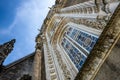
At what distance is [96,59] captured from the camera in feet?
16.3

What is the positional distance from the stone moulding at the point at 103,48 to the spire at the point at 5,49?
10046mm

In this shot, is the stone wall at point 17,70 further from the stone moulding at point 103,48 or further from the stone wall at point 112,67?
the stone wall at point 112,67

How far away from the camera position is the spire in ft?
46.9

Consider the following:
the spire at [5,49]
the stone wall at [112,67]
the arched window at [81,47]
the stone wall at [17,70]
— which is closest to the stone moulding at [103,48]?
the stone wall at [112,67]

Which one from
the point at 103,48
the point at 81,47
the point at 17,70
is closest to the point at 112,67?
the point at 103,48

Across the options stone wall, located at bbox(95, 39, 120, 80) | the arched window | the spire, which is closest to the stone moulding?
stone wall, located at bbox(95, 39, 120, 80)

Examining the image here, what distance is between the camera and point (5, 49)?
15039 millimetres

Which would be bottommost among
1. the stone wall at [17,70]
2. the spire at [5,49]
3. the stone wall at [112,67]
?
the stone wall at [17,70]

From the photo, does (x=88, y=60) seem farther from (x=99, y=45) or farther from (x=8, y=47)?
(x=8, y=47)

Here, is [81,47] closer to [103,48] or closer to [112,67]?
[103,48]

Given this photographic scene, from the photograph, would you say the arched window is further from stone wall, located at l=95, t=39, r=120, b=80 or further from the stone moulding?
stone wall, located at l=95, t=39, r=120, b=80

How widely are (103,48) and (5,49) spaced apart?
37.5 feet

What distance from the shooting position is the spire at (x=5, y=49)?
14.3 metres

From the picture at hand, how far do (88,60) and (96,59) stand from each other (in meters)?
0.28
